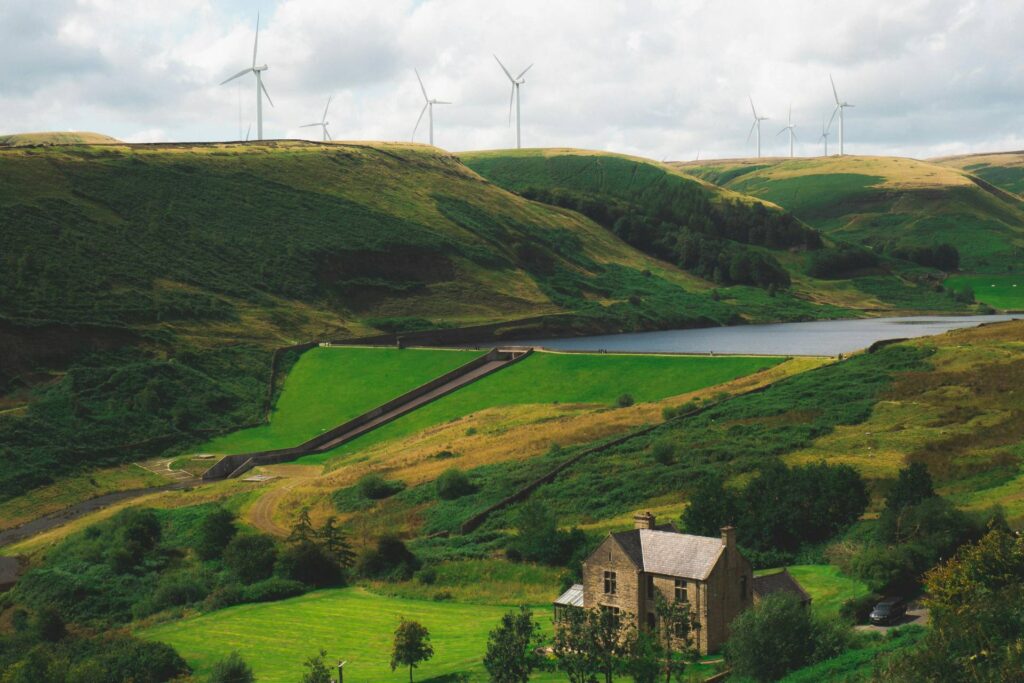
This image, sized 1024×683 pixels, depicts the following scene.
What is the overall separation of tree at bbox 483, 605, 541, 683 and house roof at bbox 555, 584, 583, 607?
4.27m

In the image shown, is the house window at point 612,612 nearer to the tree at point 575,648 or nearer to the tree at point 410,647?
the tree at point 575,648

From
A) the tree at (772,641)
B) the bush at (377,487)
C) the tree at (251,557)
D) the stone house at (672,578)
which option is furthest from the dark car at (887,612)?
the bush at (377,487)

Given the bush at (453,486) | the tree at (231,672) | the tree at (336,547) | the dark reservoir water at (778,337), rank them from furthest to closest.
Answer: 1. the dark reservoir water at (778,337)
2. the bush at (453,486)
3. the tree at (336,547)
4. the tree at (231,672)

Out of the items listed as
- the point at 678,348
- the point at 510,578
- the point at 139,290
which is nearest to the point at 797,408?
the point at 510,578

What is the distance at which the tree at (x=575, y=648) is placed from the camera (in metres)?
38.0

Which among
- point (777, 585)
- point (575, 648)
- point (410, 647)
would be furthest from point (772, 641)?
point (410, 647)

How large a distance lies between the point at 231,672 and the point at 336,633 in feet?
24.4

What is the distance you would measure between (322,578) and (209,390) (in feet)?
191

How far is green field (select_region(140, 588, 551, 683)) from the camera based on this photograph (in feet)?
147

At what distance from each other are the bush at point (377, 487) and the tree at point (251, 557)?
1284 cm

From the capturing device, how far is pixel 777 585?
4384cm

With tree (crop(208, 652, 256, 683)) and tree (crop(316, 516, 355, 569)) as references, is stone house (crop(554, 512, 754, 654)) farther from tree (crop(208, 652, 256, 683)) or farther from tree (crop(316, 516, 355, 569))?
tree (crop(316, 516, 355, 569))

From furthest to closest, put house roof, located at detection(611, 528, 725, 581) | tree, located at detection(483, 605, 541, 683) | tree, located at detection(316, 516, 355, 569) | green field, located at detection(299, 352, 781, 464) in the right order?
1. green field, located at detection(299, 352, 781, 464)
2. tree, located at detection(316, 516, 355, 569)
3. house roof, located at detection(611, 528, 725, 581)
4. tree, located at detection(483, 605, 541, 683)

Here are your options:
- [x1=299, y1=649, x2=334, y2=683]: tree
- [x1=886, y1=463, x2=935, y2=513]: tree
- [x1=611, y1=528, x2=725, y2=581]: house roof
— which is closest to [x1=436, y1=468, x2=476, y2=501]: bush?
[x1=886, y1=463, x2=935, y2=513]: tree
